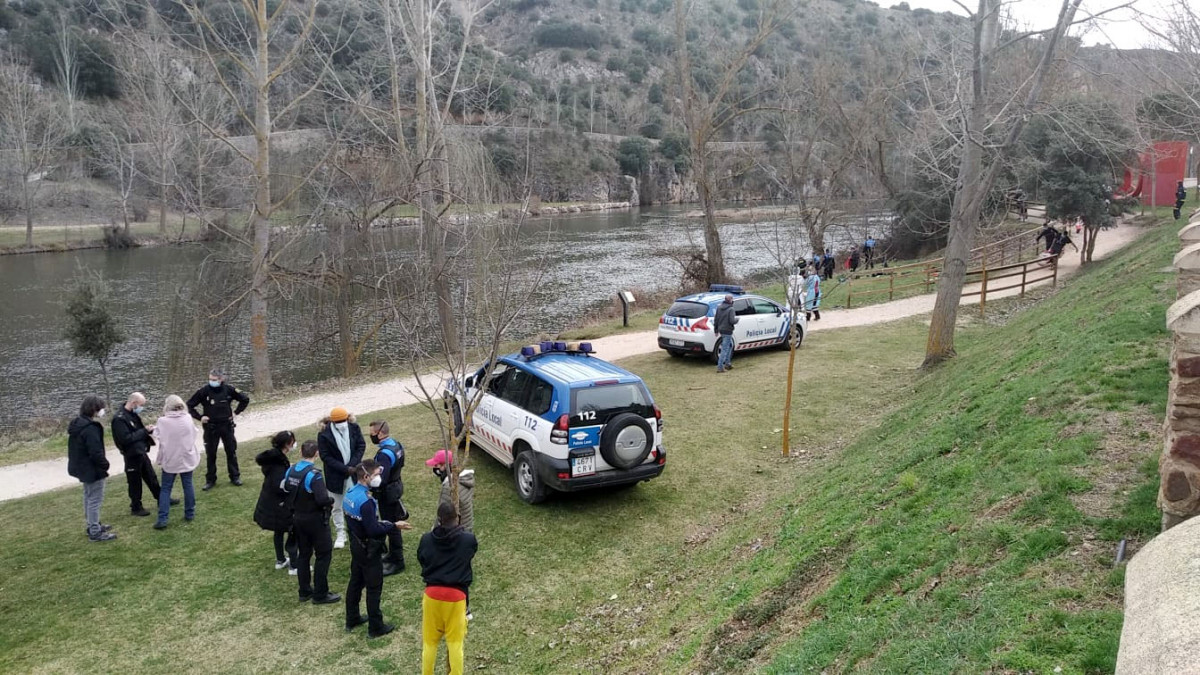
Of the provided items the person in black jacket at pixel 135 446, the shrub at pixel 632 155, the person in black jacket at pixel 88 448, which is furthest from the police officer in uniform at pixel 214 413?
the shrub at pixel 632 155

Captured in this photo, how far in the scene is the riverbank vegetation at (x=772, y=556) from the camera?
4621 millimetres

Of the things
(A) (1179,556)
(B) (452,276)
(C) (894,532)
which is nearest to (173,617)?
(C) (894,532)

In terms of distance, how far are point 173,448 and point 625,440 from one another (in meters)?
5.21

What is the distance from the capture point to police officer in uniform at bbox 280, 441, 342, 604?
6.88 m

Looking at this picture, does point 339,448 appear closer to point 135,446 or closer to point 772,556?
point 135,446

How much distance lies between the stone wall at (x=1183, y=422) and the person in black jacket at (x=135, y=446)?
9636 mm

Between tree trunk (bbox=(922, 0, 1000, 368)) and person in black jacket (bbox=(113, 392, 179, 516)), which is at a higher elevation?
tree trunk (bbox=(922, 0, 1000, 368))

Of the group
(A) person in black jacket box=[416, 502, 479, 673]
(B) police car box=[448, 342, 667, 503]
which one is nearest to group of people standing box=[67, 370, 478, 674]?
(A) person in black jacket box=[416, 502, 479, 673]

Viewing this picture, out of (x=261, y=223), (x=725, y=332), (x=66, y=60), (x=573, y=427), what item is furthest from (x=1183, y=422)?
(x=66, y=60)

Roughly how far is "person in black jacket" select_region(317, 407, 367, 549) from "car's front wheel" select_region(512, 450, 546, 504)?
1.97 metres

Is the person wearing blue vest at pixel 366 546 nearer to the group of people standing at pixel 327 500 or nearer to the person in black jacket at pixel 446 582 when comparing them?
the group of people standing at pixel 327 500

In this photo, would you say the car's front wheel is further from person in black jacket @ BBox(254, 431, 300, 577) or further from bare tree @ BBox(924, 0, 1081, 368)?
bare tree @ BBox(924, 0, 1081, 368)

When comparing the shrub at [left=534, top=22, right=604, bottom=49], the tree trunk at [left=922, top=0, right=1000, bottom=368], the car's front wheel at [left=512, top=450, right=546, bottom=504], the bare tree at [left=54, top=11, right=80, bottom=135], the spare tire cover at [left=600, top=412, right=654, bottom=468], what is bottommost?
the car's front wheel at [left=512, top=450, right=546, bottom=504]

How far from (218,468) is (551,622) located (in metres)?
6.71
